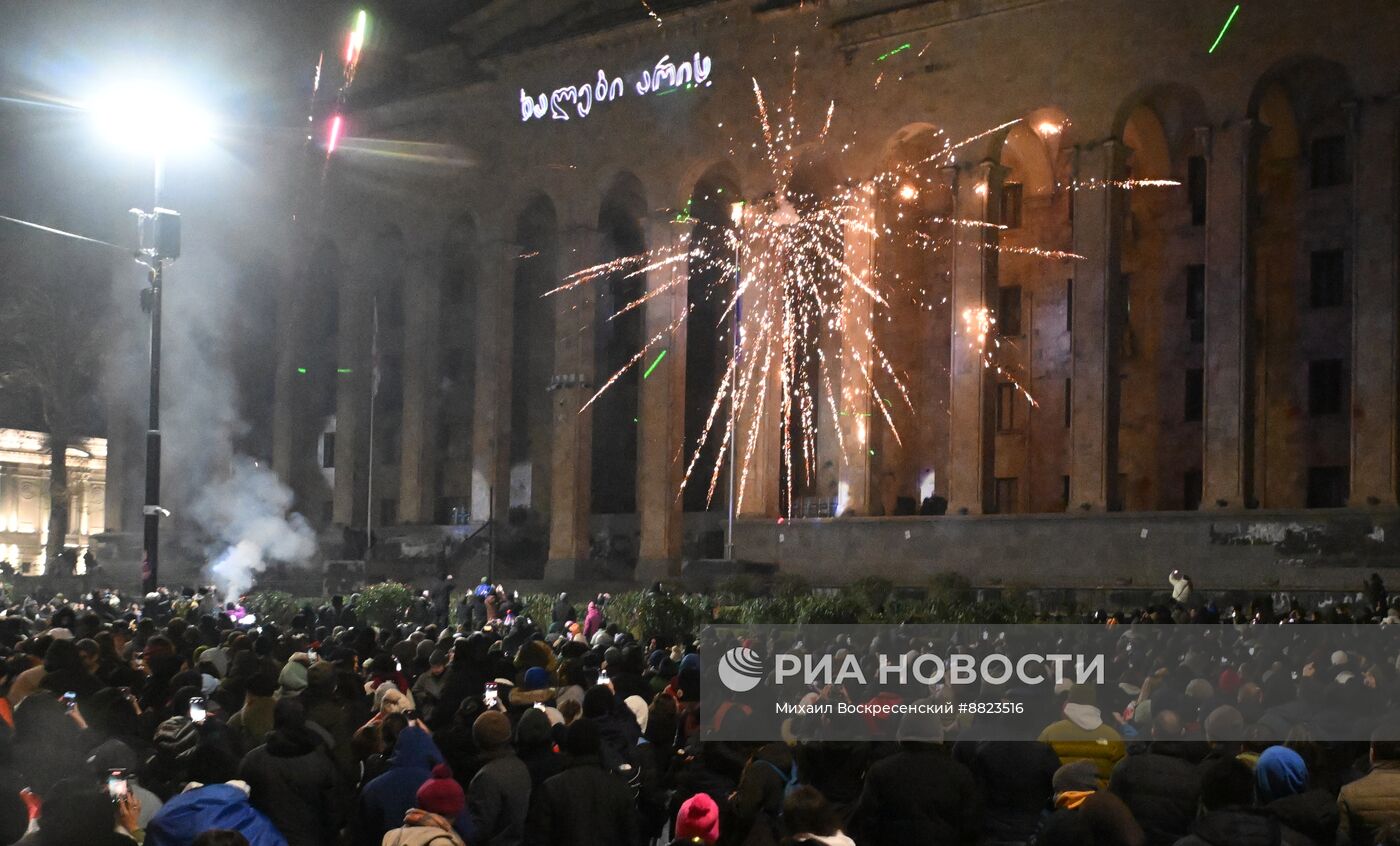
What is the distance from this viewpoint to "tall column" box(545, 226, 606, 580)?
4150cm

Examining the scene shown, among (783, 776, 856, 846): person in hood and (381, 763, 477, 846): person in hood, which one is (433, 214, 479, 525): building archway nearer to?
(381, 763, 477, 846): person in hood

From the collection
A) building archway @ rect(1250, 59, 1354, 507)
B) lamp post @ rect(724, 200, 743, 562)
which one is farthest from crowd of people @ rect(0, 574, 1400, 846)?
lamp post @ rect(724, 200, 743, 562)

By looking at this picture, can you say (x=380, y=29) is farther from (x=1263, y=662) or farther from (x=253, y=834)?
(x=253, y=834)

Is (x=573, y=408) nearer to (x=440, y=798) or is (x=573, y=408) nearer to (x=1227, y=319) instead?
(x=1227, y=319)

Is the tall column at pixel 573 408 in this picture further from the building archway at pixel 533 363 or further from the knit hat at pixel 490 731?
the knit hat at pixel 490 731

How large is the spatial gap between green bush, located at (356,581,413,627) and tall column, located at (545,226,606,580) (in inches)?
551

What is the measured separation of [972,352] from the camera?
112 feet

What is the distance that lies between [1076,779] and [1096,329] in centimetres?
2719

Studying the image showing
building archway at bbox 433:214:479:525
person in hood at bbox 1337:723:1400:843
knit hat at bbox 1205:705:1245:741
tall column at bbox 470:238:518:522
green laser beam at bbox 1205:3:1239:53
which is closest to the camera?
person in hood at bbox 1337:723:1400:843

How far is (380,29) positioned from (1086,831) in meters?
47.0

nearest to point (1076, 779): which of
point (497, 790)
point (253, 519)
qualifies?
point (497, 790)

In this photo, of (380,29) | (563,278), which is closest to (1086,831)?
(563,278)

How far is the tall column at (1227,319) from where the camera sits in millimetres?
30594

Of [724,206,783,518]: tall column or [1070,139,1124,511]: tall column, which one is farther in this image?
[724,206,783,518]: tall column
